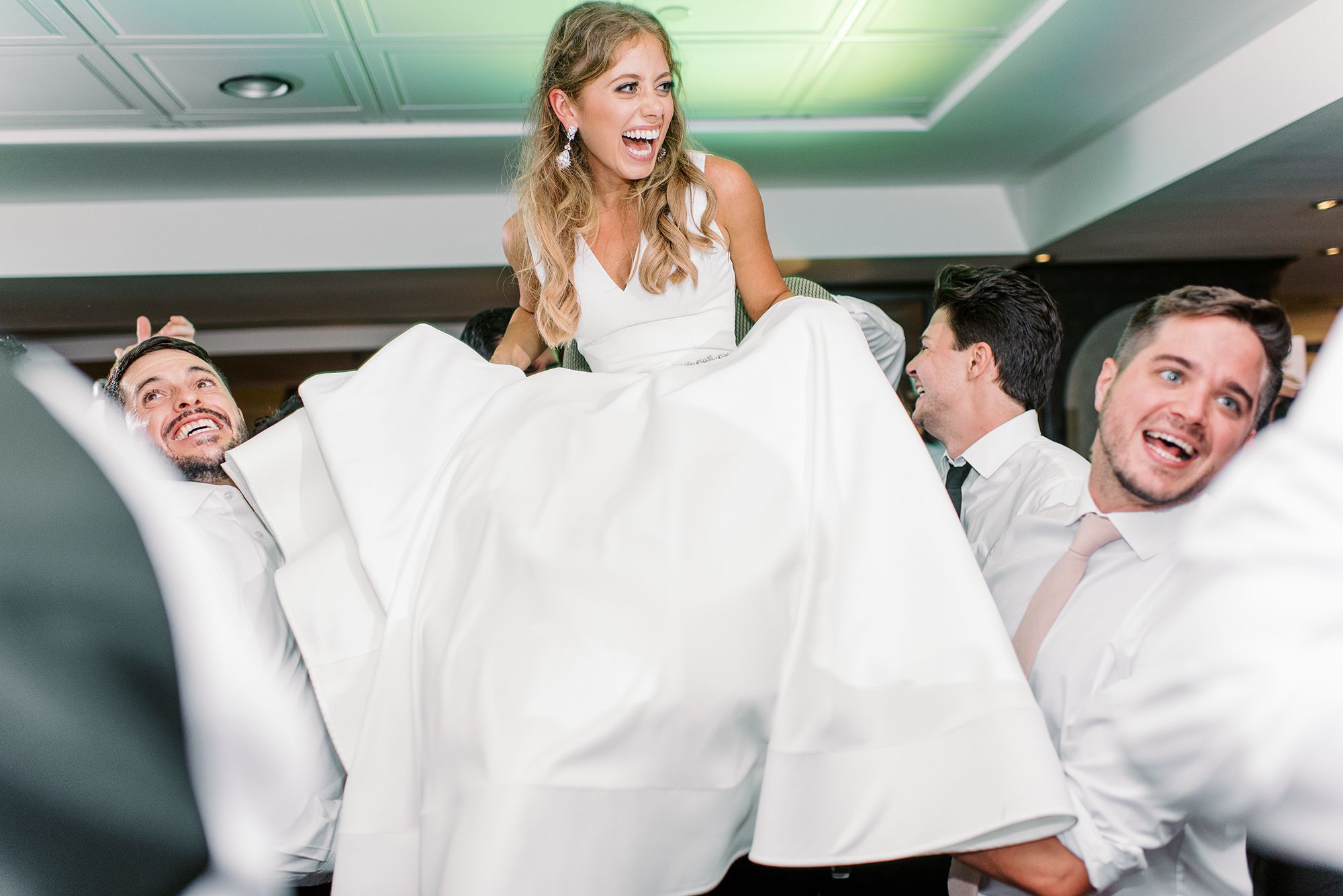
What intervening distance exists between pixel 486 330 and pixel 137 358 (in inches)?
40.4

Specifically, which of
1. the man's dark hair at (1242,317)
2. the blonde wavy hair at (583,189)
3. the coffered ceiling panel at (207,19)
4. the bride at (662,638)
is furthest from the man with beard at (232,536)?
the coffered ceiling panel at (207,19)

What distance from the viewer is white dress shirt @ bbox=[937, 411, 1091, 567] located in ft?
5.87

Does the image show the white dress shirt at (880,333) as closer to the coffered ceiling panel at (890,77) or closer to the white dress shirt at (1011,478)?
the white dress shirt at (1011,478)

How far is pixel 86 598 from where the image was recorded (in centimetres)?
43

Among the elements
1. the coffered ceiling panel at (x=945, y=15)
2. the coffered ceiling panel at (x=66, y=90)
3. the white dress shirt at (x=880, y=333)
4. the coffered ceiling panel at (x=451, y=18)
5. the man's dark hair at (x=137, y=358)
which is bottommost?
the white dress shirt at (x=880, y=333)

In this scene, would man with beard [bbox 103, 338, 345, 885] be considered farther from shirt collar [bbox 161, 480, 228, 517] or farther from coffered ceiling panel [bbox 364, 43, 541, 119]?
coffered ceiling panel [bbox 364, 43, 541, 119]

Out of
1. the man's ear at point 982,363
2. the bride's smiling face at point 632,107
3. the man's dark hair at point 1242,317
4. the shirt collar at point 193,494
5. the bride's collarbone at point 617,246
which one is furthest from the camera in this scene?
the man's ear at point 982,363

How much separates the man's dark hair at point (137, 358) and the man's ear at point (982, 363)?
1654mm

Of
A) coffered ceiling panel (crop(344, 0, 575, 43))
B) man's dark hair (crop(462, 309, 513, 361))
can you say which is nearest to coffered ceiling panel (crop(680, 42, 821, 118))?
coffered ceiling panel (crop(344, 0, 575, 43))

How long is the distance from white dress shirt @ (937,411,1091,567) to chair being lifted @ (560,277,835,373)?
1.72 feet

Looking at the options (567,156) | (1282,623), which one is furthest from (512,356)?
(1282,623)

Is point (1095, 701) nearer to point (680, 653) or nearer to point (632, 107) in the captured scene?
point (680, 653)

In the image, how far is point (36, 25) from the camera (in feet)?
12.0

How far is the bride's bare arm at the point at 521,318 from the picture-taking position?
6.36 feet
